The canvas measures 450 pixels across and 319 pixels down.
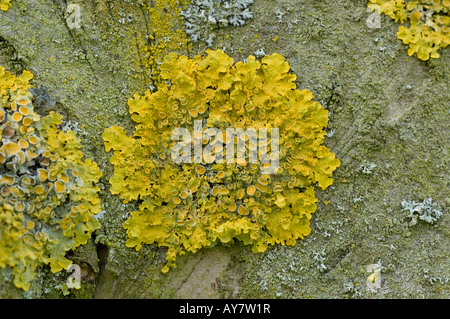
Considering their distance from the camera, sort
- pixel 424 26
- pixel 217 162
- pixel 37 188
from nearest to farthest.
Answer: pixel 37 188 → pixel 217 162 → pixel 424 26

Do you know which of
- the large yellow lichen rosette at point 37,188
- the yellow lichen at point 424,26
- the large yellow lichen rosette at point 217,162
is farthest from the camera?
the yellow lichen at point 424,26

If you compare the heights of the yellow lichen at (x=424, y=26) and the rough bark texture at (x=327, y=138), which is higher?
the yellow lichen at (x=424, y=26)

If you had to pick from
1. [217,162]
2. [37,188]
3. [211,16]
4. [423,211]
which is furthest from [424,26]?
[37,188]

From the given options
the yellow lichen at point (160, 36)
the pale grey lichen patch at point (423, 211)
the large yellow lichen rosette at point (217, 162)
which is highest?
the yellow lichen at point (160, 36)

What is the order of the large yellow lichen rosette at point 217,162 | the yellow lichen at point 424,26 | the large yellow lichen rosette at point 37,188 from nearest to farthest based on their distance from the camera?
1. the large yellow lichen rosette at point 37,188
2. the large yellow lichen rosette at point 217,162
3. the yellow lichen at point 424,26

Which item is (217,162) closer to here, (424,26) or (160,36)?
(160,36)

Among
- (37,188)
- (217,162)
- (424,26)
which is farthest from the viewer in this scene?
(424,26)

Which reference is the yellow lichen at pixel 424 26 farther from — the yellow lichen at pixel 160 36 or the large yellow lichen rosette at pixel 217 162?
the yellow lichen at pixel 160 36

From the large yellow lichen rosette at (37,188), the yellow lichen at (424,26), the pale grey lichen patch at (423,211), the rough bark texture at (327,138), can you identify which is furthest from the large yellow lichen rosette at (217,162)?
the yellow lichen at (424,26)
